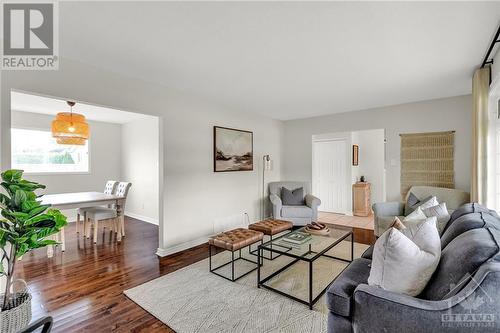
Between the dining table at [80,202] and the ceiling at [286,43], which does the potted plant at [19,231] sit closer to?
the ceiling at [286,43]

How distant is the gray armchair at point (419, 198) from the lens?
3422 mm

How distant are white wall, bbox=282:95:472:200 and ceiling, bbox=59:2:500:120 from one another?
0.53 meters

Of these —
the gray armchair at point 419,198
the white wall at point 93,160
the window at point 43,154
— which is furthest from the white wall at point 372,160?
the window at point 43,154

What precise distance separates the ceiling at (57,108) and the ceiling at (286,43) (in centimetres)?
187

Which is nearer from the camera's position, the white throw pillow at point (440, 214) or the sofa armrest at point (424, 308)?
the sofa armrest at point (424, 308)

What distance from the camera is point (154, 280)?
8.48 feet

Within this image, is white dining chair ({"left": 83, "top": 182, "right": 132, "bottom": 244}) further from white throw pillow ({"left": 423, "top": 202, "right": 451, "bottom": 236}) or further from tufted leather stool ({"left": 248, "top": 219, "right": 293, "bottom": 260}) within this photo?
white throw pillow ({"left": 423, "top": 202, "right": 451, "bottom": 236})

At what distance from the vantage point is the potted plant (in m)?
1.39

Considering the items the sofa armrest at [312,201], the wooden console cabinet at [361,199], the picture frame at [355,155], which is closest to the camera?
the sofa armrest at [312,201]

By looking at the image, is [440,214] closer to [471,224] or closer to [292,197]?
[471,224]

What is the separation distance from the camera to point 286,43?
7.08 ft

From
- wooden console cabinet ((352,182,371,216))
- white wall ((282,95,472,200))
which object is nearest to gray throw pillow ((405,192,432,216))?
white wall ((282,95,472,200))

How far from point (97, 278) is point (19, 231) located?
1.50m

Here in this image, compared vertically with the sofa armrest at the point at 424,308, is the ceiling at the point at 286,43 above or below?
above
